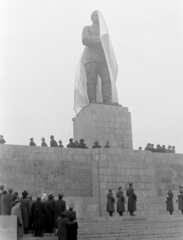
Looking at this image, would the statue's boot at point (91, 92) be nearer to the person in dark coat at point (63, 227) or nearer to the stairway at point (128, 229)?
the stairway at point (128, 229)

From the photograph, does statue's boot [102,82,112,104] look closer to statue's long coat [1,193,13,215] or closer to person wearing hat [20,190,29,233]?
statue's long coat [1,193,13,215]

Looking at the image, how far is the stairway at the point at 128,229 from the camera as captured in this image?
35.8 ft

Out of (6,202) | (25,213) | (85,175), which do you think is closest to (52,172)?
(85,175)

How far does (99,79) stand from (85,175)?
7.22m

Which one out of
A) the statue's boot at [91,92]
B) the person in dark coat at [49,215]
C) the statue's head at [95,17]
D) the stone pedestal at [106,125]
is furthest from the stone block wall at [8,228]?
the statue's head at [95,17]

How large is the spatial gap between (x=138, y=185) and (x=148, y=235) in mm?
5414

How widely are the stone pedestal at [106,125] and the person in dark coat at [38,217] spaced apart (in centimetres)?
838

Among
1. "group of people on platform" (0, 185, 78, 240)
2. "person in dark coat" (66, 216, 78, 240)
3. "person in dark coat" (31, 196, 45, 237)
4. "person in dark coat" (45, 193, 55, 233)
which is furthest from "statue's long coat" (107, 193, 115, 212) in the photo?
"person in dark coat" (66, 216, 78, 240)

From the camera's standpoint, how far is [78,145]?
57.1 ft

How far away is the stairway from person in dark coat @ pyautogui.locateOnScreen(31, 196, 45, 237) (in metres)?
0.23

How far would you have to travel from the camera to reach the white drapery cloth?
2048 cm

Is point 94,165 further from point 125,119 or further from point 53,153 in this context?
point 125,119

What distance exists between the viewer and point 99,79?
71.7 ft

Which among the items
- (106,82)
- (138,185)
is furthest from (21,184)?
(106,82)
